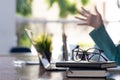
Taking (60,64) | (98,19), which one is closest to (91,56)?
(60,64)

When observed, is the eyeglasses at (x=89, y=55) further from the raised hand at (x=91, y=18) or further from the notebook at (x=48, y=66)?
the raised hand at (x=91, y=18)

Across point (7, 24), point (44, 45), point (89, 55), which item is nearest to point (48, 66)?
point (44, 45)

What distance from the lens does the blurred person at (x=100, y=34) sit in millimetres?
1796

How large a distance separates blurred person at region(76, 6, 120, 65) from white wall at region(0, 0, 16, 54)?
3.24m

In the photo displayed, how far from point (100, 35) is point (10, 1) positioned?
337 centimetres

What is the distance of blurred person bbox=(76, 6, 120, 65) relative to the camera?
5.89 ft

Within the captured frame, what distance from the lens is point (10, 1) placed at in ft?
16.4

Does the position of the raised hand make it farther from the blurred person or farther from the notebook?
the notebook

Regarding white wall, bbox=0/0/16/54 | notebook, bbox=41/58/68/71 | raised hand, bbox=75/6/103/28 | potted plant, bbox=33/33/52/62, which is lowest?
white wall, bbox=0/0/16/54

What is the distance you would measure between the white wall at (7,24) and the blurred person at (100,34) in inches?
128

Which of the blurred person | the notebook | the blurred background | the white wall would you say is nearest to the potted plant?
the notebook

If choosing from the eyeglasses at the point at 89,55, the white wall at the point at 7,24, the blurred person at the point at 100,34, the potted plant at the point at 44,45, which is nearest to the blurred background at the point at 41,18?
the white wall at the point at 7,24

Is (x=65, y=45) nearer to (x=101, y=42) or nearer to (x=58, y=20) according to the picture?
(x=101, y=42)

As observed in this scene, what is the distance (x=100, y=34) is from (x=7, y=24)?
3351 millimetres
